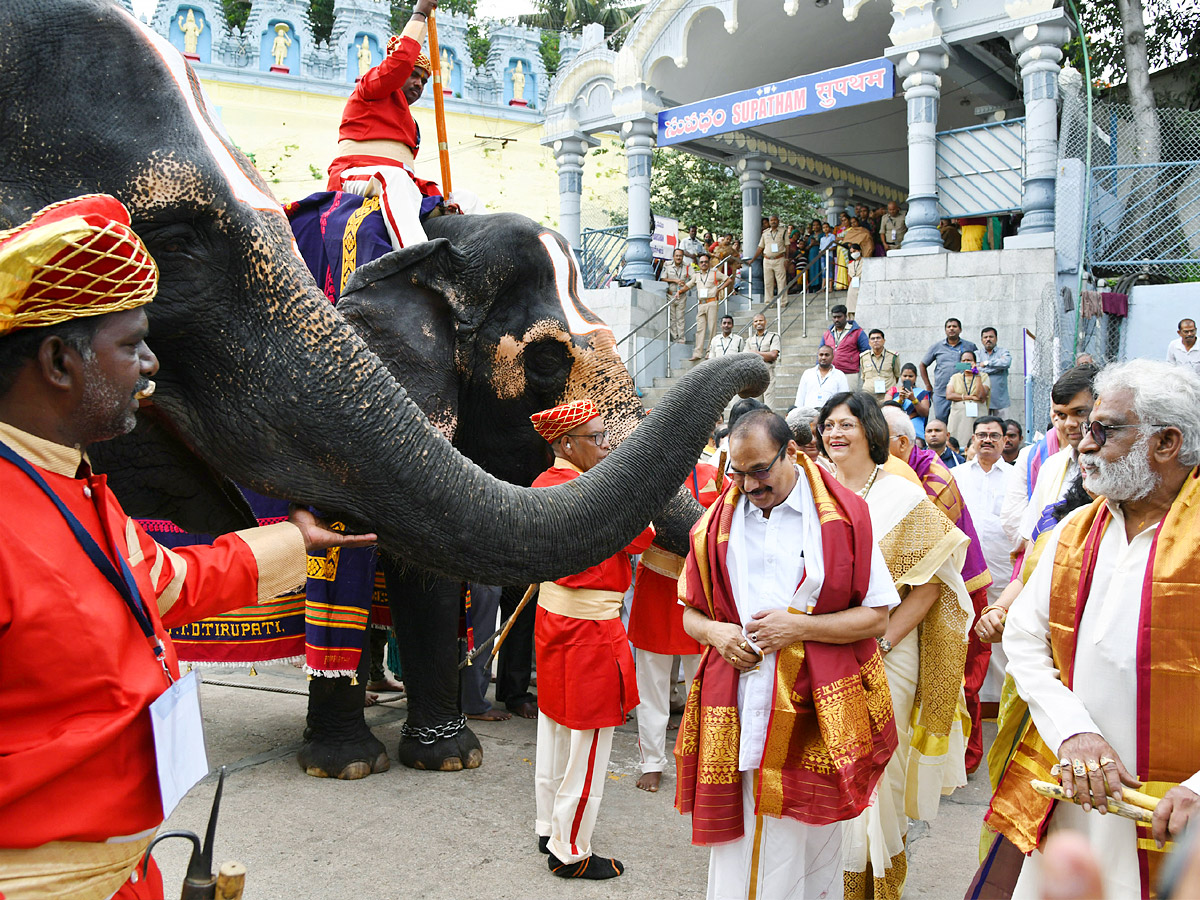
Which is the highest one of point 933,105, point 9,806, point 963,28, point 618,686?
point 963,28

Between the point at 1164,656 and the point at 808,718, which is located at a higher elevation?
the point at 1164,656

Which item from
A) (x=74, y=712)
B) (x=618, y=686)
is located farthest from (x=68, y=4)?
(x=618, y=686)

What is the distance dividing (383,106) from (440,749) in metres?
3.08

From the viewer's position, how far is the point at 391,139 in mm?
4938

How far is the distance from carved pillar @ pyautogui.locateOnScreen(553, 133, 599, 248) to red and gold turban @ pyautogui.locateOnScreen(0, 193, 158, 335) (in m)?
14.8

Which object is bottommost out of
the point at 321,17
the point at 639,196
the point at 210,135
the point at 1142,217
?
the point at 210,135

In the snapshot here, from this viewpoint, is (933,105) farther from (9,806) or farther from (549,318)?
(9,806)

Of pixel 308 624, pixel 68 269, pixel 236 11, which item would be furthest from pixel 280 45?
pixel 68 269

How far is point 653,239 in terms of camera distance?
1672 centimetres

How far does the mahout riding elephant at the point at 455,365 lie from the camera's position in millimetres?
3920

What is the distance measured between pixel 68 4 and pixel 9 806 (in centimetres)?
174

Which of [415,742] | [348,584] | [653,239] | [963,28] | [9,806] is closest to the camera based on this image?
[9,806]

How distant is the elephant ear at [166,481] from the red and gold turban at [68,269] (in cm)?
96

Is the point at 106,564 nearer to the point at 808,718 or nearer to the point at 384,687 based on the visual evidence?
the point at 808,718
